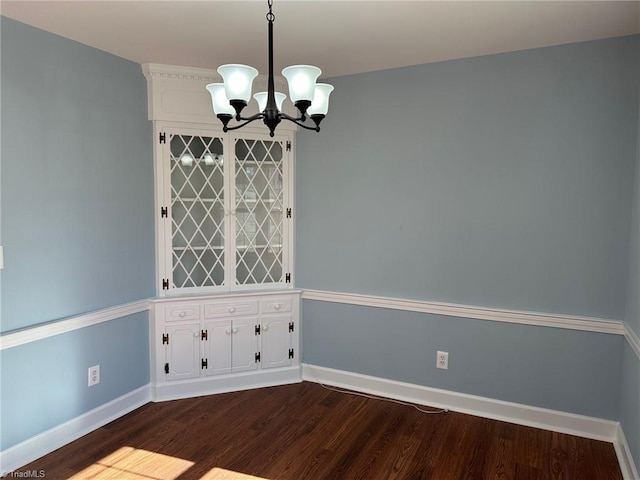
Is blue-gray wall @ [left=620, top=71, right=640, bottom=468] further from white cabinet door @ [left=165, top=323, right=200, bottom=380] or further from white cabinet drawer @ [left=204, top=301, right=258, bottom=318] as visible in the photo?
white cabinet door @ [left=165, top=323, right=200, bottom=380]

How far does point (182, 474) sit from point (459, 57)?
3.06 m

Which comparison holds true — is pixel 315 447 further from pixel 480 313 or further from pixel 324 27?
pixel 324 27

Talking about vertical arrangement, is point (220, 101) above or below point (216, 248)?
above

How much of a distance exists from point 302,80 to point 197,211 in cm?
185

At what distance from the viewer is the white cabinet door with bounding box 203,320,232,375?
3.24 meters

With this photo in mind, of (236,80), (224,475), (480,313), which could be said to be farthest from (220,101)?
(480,313)

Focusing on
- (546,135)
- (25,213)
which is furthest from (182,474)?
(546,135)

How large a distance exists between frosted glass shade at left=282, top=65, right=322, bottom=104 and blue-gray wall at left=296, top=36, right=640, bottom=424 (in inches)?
60.9

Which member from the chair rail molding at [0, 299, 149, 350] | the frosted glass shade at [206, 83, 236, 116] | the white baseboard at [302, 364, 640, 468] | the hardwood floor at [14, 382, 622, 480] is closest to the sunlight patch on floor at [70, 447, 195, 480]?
the hardwood floor at [14, 382, 622, 480]

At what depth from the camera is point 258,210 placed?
11.3 ft

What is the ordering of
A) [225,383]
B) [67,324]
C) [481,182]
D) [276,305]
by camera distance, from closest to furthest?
1. [67,324]
2. [481,182]
3. [225,383]
4. [276,305]

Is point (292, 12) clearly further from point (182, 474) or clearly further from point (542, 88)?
point (182, 474)

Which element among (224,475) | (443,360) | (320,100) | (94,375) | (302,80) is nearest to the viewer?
(302,80)

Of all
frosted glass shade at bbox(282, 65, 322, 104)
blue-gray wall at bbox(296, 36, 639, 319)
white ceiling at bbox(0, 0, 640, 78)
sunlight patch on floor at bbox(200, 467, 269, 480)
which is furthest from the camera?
blue-gray wall at bbox(296, 36, 639, 319)
